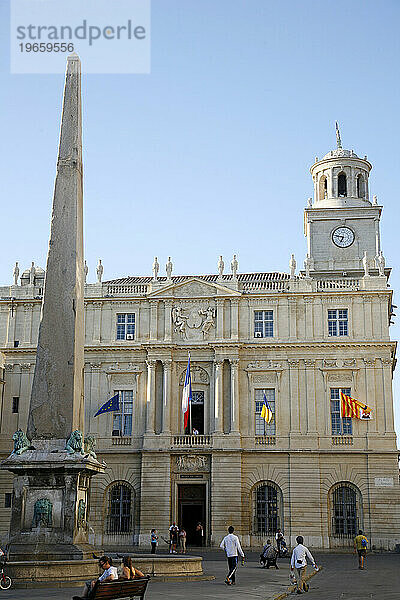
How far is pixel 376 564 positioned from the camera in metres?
27.1

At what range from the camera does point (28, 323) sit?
41.2 metres

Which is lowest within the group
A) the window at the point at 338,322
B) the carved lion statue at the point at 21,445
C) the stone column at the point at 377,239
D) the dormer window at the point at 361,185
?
the carved lion statue at the point at 21,445

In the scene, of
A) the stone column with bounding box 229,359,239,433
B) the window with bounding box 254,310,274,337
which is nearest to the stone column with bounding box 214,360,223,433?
the stone column with bounding box 229,359,239,433

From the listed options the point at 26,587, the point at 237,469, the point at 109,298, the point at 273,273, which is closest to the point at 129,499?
the point at 237,469

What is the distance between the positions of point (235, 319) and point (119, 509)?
10.9 m

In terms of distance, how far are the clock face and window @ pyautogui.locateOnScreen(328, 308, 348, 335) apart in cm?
669

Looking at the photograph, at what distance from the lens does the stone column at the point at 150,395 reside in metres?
38.8

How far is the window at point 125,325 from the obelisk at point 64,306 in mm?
22824

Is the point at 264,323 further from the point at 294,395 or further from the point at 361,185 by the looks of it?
the point at 361,185

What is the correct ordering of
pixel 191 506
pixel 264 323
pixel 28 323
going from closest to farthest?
pixel 191 506 < pixel 264 323 < pixel 28 323

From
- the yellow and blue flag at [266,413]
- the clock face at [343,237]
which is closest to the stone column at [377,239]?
the clock face at [343,237]

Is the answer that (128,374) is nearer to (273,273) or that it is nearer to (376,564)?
(273,273)

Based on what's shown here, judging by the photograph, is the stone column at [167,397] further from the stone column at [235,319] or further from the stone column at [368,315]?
the stone column at [368,315]

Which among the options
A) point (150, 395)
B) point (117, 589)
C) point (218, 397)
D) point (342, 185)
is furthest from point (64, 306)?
point (342, 185)
